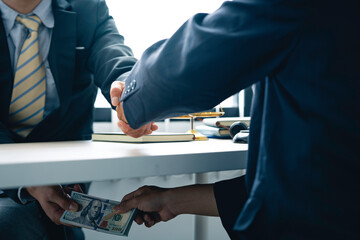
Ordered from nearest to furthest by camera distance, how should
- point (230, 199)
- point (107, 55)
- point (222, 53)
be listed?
point (222, 53) → point (230, 199) → point (107, 55)

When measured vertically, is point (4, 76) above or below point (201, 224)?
above

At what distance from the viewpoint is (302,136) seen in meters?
0.44

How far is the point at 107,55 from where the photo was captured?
114cm

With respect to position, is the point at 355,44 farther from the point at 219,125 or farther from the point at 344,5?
the point at 219,125

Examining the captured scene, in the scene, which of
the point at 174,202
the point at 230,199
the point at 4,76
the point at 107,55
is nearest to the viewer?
the point at 230,199

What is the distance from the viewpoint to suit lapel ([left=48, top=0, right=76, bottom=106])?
1129mm

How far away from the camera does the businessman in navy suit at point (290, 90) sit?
0.40 metres

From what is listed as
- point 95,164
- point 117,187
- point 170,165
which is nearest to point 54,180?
point 95,164

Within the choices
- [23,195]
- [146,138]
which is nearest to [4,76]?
[23,195]

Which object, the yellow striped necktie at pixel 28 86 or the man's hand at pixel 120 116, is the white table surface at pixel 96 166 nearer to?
the man's hand at pixel 120 116

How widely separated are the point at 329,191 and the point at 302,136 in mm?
91

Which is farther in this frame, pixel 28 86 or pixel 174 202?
pixel 28 86

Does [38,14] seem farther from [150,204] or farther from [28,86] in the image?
[150,204]

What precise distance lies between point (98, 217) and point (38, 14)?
776 millimetres
